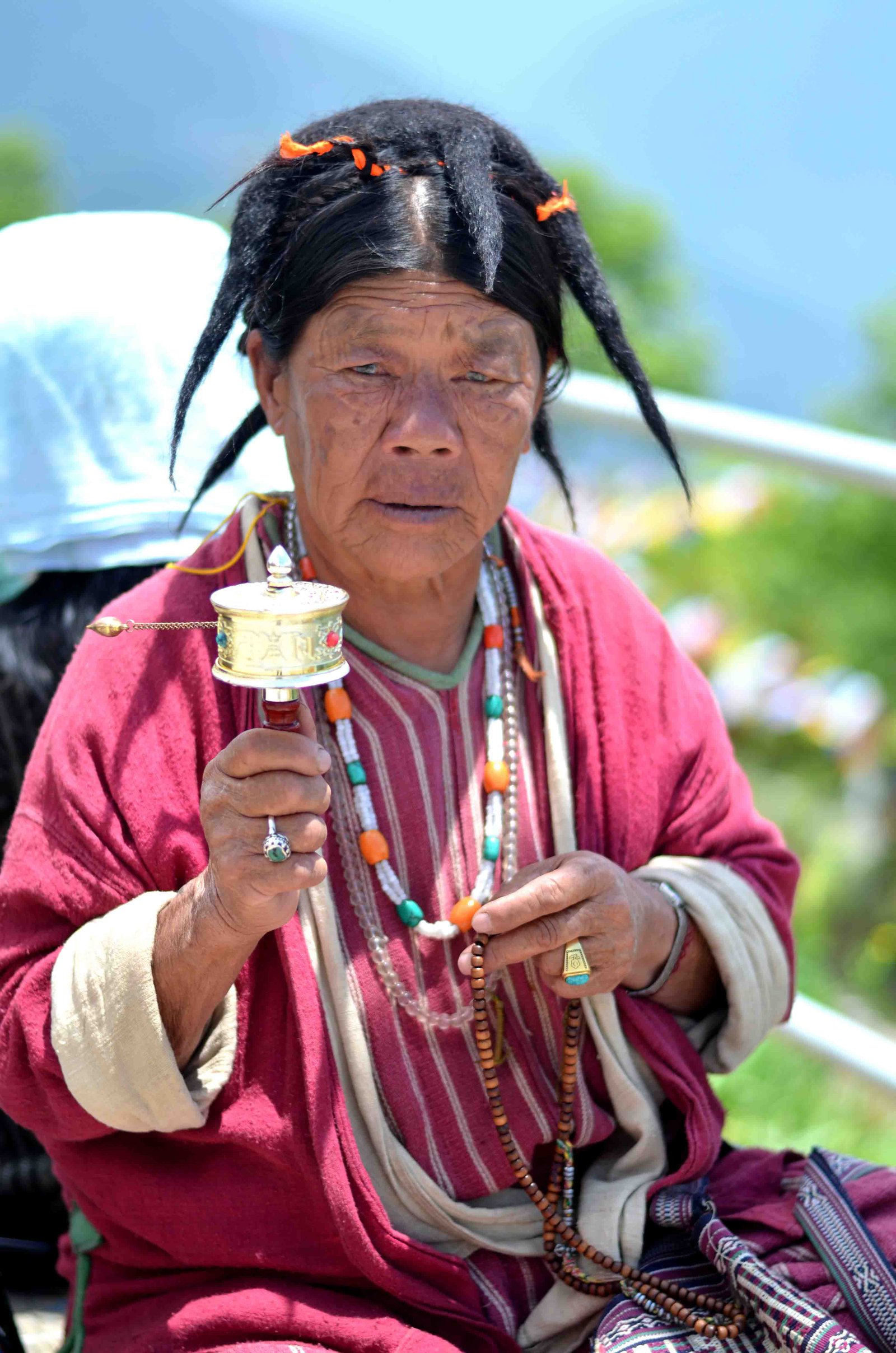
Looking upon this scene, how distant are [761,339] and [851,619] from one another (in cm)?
2267

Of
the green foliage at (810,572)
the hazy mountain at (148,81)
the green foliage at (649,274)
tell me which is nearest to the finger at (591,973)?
the green foliage at (810,572)

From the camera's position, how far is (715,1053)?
2064 mm

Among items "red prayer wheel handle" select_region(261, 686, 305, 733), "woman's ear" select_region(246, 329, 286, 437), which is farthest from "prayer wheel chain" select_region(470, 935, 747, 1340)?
"woman's ear" select_region(246, 329, 286, 437)

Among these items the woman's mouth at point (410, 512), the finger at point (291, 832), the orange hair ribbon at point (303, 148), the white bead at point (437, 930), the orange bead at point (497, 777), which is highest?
the orange hair ribbon at point (303, 148)

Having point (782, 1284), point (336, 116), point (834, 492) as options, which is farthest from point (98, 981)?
point (834, 492)

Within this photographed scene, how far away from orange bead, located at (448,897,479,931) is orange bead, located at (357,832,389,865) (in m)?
0.11

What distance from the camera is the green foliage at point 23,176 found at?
1572 centimetres

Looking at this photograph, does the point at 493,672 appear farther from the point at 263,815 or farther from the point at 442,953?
the point at 263,815

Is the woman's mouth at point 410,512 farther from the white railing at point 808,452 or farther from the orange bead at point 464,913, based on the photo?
the white railing at point 808,452

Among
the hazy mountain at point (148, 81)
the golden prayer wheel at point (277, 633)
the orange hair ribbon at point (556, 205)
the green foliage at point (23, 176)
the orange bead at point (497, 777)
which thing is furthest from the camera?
the hazy mountain at point (148, 81)

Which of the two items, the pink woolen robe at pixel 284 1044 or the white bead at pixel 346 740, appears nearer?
the pink woolen robe at pixel 284 1044

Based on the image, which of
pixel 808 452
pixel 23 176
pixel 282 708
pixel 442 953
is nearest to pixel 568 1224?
pixel 442 953

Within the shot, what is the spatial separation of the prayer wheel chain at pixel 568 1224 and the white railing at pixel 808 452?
37.3 inches

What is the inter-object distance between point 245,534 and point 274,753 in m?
0.55
